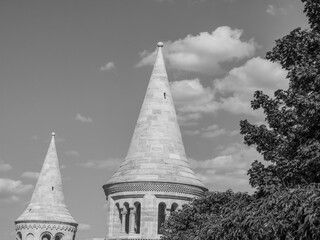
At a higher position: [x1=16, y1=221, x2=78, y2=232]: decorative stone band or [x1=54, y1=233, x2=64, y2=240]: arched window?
[x1=16, y1=221, x2=78, y2=232]: decorative stone band

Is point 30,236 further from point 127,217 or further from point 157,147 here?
point 157,147

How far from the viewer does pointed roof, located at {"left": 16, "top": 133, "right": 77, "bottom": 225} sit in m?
46.7

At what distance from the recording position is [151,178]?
3684 centimetres

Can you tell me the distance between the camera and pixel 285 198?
45.5 feet

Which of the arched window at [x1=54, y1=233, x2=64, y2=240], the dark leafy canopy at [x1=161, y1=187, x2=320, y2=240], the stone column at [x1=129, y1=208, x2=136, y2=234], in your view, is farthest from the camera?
the arched window at [x1=54, y1=233, x2=64, y2=240]

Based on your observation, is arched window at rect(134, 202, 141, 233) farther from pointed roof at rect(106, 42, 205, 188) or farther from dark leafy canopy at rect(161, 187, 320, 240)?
dark leafy canopy at rect(161, 187, 320, 240)

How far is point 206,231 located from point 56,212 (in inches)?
1189

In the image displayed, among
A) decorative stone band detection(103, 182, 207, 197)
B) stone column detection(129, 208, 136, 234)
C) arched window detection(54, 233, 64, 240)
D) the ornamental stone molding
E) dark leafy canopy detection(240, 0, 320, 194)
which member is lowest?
dark leafy canopy detection(240, 0, 320, 194)

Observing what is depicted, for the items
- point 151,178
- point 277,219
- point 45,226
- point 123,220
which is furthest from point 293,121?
point 45,226

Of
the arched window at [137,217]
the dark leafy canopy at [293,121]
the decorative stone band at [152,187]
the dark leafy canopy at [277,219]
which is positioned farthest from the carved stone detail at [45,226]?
the dark leafy canopy at [277,219]

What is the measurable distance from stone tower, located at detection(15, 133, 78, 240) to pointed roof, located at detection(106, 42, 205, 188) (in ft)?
32.6

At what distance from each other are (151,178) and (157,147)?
195 centimetres

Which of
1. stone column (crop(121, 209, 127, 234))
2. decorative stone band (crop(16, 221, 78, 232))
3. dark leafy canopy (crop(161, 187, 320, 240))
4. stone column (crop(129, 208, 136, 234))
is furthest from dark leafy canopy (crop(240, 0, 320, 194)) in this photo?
decorative stone band (crop(16, 221, 78, 232))

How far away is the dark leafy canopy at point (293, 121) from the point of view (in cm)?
1566
